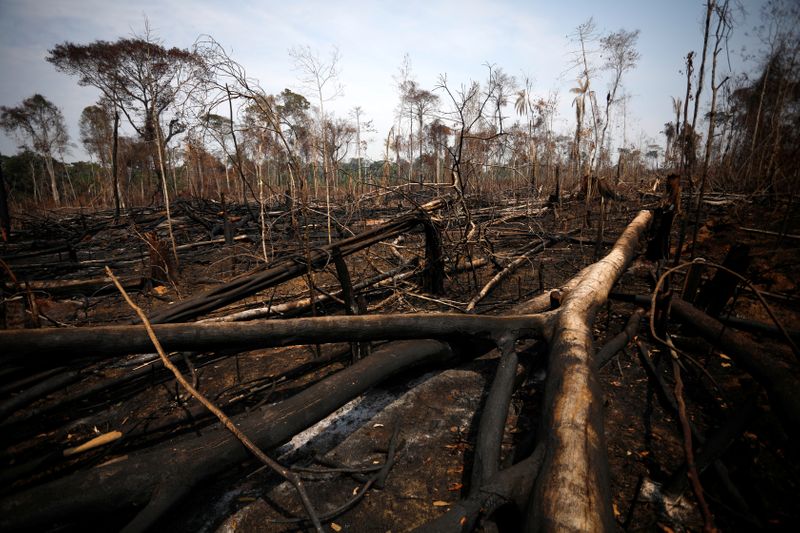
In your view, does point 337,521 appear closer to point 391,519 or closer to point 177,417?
point 391,519

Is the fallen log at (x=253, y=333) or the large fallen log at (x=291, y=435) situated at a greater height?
the fallen log at (x=253, y=333)

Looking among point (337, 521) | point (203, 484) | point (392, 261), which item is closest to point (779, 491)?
point (337, 521)

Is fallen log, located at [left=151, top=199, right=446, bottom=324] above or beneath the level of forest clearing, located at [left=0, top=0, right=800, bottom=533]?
above

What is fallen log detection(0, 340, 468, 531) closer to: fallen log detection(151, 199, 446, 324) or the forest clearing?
the forest clearing

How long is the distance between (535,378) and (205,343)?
224 cm

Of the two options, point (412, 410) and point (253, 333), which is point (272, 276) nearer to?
point (253, 333)

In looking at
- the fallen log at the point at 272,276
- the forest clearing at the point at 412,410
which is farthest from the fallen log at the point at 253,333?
the fallen log at the point at 272,276

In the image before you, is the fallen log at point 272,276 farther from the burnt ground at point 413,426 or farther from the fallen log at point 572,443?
the fallen log at point 572,443

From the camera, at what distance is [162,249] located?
532 centimetres

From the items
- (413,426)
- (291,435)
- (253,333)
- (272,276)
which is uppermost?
(272,276)

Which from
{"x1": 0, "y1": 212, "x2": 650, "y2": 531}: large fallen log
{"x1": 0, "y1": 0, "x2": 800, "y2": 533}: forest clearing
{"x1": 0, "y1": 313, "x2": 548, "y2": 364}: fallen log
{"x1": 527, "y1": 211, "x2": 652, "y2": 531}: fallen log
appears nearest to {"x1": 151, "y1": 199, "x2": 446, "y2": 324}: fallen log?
{"x1": 0, "y1": 0, "x2": 800, "y2": 533}: forest clearing

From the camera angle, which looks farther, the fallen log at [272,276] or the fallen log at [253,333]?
the fallen log at [272,276]

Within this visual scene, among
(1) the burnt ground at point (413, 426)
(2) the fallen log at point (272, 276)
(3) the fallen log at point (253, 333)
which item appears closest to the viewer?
(3) the fallen log at point (253, 333)

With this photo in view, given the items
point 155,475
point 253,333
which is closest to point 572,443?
point 253,333
